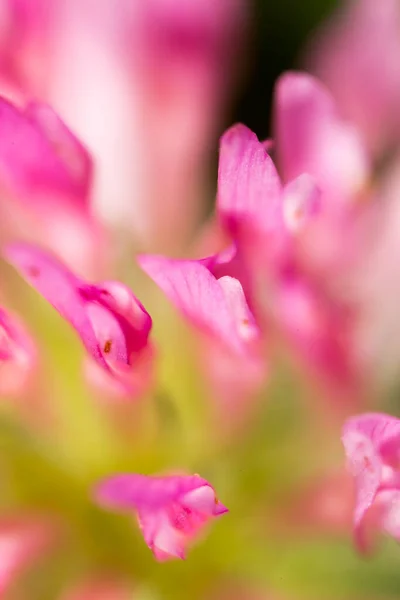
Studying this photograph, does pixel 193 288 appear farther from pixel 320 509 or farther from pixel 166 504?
pixel 320 509

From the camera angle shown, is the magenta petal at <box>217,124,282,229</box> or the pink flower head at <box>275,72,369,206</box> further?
the pink flower head at <box>275,72,369,206</box>

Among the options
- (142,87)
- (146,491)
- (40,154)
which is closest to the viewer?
(146,491)

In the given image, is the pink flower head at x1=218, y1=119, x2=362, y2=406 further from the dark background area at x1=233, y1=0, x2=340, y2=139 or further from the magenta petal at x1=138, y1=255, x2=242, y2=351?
the dark background area at x1=233, y1=0, x2=340, y2=139

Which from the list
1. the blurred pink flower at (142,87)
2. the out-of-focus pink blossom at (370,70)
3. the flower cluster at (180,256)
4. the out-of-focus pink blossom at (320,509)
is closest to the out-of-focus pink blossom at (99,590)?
the flower cluster at (180,256)

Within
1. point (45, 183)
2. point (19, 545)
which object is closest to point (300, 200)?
point (45, 183)

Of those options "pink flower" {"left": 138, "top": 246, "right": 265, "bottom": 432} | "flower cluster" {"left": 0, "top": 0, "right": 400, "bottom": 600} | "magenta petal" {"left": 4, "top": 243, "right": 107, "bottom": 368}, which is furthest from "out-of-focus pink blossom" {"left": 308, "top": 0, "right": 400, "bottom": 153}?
"magenta petal" {"left": 4, "top": 243, "right": 107, "bottom": 368}

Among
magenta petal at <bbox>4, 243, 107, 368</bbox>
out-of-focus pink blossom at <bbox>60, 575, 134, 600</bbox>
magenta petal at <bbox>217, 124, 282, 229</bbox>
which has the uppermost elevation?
magenta petal at <bbox>217, 124, 282, 229</bbox>
